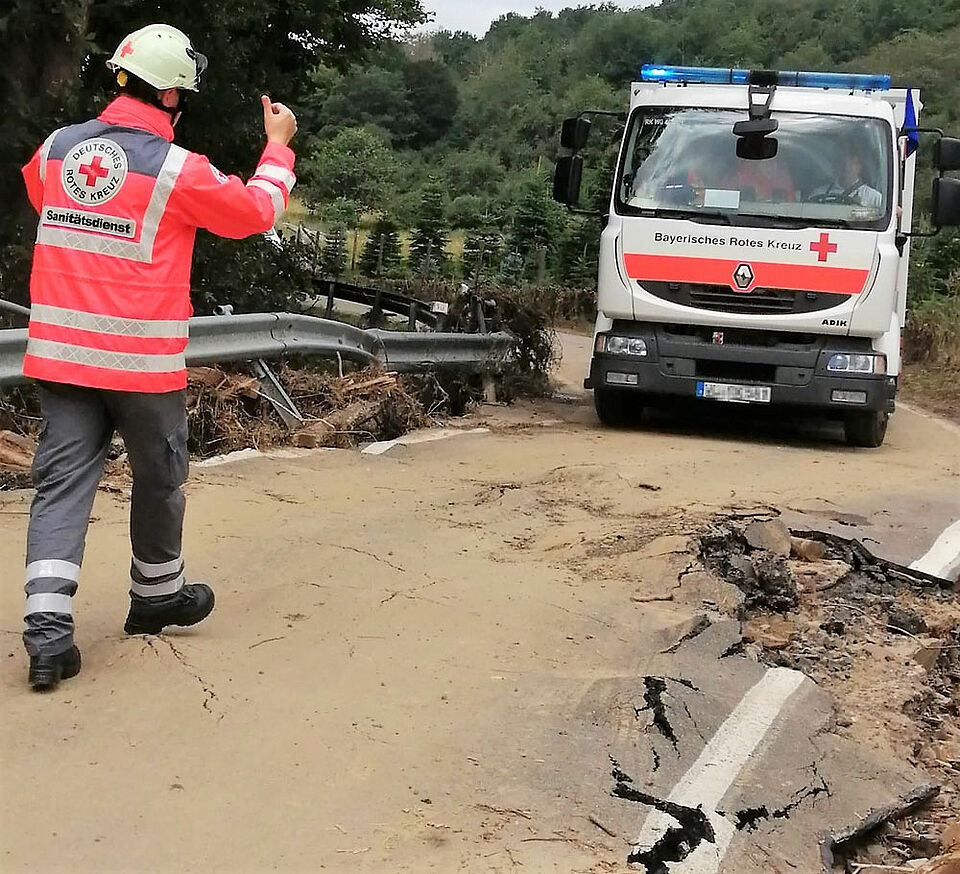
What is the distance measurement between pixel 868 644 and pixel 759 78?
22.6 ft

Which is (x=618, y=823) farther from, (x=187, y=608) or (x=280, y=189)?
(x=280, y=189)

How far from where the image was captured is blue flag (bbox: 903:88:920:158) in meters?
11.2

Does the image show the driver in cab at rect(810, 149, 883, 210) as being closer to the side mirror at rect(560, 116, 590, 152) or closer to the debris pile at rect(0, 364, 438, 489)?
the side mirror at rect(560, 116, 590, 152)

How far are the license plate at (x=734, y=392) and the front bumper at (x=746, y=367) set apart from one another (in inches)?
0.9

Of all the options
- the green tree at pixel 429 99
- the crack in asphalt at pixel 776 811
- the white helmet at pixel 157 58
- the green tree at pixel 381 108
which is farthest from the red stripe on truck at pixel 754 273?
the green tree at pixel 429 99

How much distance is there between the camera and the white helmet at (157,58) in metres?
3.96

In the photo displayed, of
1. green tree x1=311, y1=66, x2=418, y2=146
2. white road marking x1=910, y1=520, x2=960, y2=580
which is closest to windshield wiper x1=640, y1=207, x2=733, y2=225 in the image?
white road marking x1=910, y1=520, x2=960, y2=580

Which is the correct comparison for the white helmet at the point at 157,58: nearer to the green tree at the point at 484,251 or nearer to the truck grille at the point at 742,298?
the truck grille at the point at 742,298

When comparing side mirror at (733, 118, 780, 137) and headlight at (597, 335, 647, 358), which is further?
headlight at (597, 335, 647, 358)

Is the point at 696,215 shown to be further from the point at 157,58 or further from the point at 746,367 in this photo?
the point at 157,58

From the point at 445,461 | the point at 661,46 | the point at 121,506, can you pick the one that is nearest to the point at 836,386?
the point at 445,461

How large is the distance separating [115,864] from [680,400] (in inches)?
340

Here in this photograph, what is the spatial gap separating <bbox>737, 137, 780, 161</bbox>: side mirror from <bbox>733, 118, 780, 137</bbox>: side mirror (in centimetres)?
4

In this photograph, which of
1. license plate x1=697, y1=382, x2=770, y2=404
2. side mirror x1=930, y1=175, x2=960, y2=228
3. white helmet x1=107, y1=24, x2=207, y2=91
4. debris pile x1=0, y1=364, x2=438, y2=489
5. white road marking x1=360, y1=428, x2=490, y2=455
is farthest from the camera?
side mirror x1=930, y1=175, x2=960, y2=228
